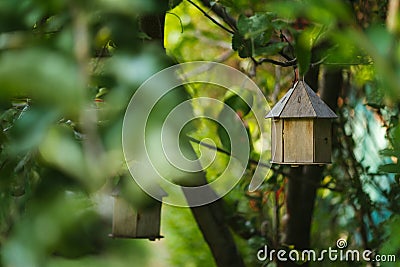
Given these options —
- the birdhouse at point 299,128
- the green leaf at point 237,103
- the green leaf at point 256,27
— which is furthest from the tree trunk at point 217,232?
the green leaf at point 256,27

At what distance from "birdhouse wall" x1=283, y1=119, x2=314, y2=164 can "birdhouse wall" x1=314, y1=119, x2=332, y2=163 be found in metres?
0.01

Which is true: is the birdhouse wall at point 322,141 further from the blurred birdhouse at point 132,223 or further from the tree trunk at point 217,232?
the tree trunk at point 217,232

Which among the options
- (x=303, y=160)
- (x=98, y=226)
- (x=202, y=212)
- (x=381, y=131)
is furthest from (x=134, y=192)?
(x=381, y=131)

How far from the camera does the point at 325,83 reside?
2064 mm

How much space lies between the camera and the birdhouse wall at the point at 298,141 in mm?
1260

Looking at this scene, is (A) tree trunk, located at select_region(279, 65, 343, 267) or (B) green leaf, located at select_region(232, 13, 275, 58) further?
(A) tree trunk, located at select_region(279, 65, 343, 267)

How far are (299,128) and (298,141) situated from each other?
0.08 feet

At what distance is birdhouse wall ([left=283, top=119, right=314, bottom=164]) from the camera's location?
1260mm

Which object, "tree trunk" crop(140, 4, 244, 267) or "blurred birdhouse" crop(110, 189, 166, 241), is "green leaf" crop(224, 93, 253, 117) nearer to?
"blurred birdhouse" crop(110, 189, 166, 241)

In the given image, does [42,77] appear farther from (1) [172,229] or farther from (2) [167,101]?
(1) [172,229]

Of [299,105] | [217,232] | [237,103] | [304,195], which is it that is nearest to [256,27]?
[299,105]

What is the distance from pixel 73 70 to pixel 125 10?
4 centimetres

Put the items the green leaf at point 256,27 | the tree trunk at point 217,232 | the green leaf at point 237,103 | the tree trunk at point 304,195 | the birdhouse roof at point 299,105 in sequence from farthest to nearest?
1. the tree trunk at point 304,195
2. the tree trunk at point 217,232
3. the green leaf at point 237,103
4. the birdhouse roof at point 299,105
5. the green leaf at point 256,27

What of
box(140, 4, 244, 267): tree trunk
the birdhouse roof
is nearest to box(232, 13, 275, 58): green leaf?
the birdhouse roof
